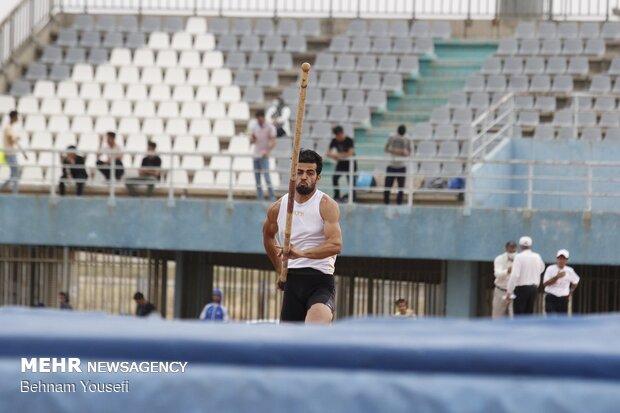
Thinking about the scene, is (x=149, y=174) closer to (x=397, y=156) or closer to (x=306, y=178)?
(x=397, y=156)

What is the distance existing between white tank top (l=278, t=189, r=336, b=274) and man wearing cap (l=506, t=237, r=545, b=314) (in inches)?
368

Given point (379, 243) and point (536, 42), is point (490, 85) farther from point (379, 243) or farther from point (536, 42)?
point (379, 243)

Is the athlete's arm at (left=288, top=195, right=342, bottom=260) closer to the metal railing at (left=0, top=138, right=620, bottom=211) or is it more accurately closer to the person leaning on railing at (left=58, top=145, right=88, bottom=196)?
the metal railing at (left=0, top=138, right=620, bottom=211)

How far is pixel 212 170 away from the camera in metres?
23.2

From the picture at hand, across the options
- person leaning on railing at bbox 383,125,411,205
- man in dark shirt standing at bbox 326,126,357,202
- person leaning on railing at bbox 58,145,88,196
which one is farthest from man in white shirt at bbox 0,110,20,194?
person leaning on railing at bbox 383,125,411,205

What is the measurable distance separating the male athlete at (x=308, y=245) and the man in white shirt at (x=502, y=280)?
982cm

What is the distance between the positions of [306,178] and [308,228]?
1.17 ft

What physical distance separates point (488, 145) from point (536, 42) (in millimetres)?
4124

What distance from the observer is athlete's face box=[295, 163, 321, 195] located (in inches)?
402

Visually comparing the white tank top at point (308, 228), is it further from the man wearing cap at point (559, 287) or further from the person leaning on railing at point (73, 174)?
the person leaning on railing at point (73, 174)

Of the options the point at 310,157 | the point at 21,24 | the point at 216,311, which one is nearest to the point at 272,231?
the point at 310,157

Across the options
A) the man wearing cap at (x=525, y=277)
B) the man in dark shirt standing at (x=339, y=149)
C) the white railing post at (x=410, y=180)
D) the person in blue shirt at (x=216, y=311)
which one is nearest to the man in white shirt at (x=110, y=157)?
the person in blue shirt at (x=216, y=311)

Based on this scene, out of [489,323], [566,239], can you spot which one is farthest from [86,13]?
[489,323]

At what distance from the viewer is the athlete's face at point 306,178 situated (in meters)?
10.2
